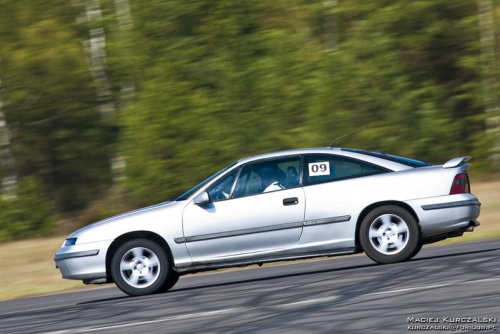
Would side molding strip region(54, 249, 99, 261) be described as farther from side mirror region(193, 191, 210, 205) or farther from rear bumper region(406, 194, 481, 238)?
rear bumper region(406, 194, 481, 238)

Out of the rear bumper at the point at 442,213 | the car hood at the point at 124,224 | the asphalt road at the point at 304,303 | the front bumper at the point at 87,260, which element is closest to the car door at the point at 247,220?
the car hood at the point at 124,224

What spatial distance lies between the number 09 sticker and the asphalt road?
109 centimetres

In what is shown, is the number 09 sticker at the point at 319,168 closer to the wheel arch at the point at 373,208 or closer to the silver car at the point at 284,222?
the silver car at the point at 284,222

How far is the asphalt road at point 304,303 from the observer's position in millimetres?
6879

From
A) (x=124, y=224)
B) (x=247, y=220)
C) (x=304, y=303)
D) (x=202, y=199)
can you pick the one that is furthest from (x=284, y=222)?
(x=304, y=303)

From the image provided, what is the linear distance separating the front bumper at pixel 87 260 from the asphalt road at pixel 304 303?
309 millimetres

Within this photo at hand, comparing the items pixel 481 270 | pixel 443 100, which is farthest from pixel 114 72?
pixel 481 270

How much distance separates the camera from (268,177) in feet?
33.0

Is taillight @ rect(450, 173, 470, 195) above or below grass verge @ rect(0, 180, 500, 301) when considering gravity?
above

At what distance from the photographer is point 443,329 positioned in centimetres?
621

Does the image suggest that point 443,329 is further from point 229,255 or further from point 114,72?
point 114,72

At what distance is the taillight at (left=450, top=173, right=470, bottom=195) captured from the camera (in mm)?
9844

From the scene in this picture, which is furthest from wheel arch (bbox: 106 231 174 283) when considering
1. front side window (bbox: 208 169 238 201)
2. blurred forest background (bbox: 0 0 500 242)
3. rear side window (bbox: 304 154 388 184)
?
blurred forest background (bbox: 0 0 500 242)

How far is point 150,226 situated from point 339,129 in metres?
12.7
